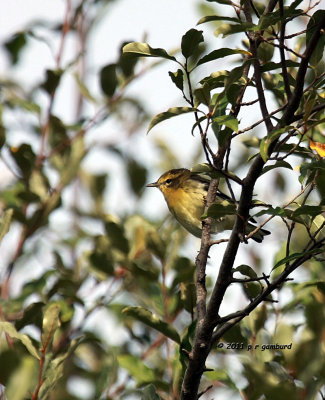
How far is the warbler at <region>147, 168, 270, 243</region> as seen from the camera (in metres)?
5.64

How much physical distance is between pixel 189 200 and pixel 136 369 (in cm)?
281

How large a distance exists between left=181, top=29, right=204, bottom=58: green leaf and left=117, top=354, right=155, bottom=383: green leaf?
1.54 meters

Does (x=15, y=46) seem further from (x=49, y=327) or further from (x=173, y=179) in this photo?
(x=49, y=327)

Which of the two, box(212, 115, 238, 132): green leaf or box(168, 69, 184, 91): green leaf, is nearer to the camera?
box(212, 115, 238, 132): green leaf

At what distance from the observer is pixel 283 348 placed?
3320 mm

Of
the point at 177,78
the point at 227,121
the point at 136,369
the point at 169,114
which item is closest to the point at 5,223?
the point at 136,369

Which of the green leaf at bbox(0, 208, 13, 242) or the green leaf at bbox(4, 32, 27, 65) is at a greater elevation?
the green leaf at bbox(4, 32, 27, 65)

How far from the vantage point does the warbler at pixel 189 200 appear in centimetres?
564

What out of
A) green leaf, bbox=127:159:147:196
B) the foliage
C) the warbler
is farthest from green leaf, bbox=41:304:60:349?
the warbler

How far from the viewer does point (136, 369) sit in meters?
3.41

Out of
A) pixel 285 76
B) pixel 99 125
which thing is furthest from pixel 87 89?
pixel 285 76

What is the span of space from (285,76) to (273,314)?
170 centimetres

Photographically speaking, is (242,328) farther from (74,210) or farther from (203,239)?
(74,210)

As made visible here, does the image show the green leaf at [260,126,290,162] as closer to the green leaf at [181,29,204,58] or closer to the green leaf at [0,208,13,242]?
the green leaf at [181,29,204,58]
